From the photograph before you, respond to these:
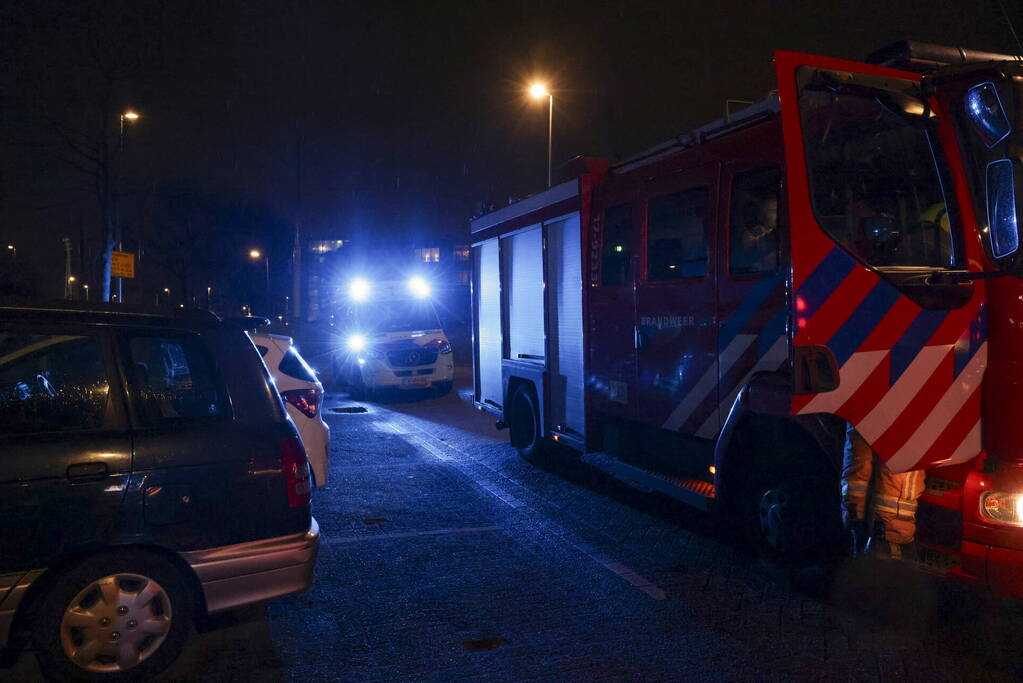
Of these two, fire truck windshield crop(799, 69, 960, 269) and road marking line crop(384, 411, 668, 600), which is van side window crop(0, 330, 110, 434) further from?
fire truck windshield crop(799, 69, 960, 269)

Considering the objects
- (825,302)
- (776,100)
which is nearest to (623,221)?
(776,100)

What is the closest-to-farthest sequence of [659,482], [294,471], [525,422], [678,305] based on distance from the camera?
1. [294,471]
2. [678,305]
3. [659,482]
4. [525,422]

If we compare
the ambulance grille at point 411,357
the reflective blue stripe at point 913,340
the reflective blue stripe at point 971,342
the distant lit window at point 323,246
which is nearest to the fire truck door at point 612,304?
the reflective blue stripe at point 913,340

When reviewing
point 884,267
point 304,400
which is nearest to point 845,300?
point 884,267

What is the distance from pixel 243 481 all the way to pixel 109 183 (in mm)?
22541

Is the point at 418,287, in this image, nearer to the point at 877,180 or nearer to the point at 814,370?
the point at 877,180

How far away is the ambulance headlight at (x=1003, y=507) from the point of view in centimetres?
381

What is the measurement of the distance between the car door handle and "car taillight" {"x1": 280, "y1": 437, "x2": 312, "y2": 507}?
797 mm

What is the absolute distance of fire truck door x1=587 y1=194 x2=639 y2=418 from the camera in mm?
6887

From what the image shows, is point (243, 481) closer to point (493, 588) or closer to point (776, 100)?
point (493, 588)

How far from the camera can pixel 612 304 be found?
7.16 m

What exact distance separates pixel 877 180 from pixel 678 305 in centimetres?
194

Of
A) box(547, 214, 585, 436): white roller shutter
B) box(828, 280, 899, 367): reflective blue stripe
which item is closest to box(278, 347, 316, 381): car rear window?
box(547, 214, 585, 436): white roller shutter

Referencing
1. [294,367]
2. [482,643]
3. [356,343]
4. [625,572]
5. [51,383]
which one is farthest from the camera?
[356,343]
